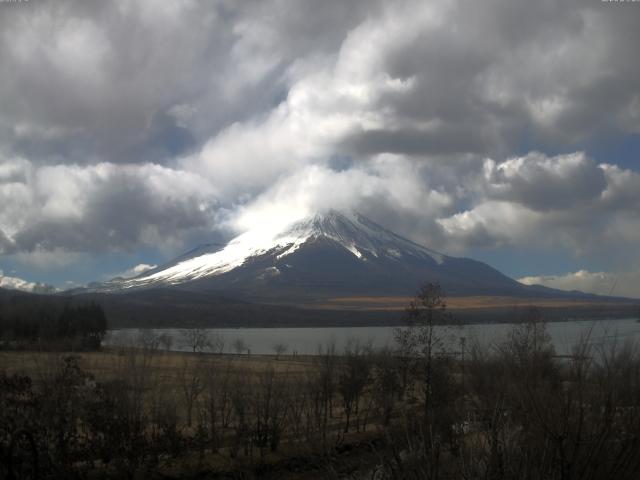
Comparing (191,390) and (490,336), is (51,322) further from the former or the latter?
(191,390)

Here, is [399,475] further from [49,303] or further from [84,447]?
[49,303]

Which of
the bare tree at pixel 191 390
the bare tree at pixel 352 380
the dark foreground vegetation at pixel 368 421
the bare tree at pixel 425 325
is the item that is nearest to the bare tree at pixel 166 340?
the bare tree at pixel 352 380

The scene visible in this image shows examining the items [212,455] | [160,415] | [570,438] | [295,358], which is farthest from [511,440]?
[295,358]

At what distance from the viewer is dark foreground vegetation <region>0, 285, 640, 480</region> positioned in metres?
7.38

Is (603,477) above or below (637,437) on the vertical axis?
below

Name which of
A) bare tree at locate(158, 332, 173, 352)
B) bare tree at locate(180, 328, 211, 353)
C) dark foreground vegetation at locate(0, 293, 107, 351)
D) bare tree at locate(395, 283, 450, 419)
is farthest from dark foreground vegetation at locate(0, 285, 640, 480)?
bare tree at locate(180, 328, 211, 353)

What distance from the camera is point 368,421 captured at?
119 ft

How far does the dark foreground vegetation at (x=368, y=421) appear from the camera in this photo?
7.38 m

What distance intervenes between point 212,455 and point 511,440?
783 inches

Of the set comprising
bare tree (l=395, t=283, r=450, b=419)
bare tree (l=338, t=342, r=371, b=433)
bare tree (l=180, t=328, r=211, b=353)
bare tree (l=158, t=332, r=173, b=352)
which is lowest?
bare tree (l=180, t=328, r=211, b=353)

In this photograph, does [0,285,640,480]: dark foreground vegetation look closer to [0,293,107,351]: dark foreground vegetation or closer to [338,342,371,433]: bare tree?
[338,342,371,433]: bare tree

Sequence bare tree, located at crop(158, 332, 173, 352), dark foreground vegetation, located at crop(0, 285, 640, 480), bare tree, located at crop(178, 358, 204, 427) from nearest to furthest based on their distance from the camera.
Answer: dark foreground vegetation, located at crop(0, 285, 640, 480)
bare tree, located at crop(178, 358, 204, 427)
bare tree, located at crop(158, 332, 173, 352)

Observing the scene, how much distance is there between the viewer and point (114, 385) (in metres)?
21.3

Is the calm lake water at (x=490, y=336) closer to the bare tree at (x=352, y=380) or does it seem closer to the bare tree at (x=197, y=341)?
the bare tree at (x=197, y=341)
